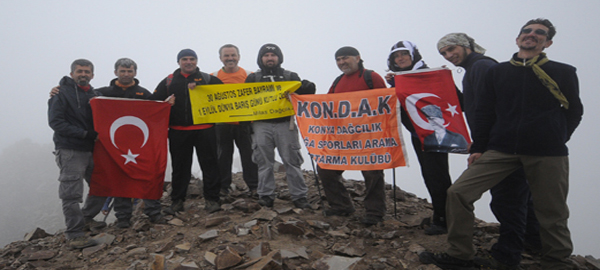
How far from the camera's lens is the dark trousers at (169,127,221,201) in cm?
649

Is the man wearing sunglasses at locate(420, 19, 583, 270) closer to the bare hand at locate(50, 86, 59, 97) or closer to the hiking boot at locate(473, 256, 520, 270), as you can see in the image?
the hiking boot at locate(473, 256, 520, 270)

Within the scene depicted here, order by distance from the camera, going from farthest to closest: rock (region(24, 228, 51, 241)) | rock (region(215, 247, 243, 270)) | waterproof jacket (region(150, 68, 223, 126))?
rock (region(24, 228, 51, 241)) < waterproof jacket (region(150, 68, 223, 126)) < rock (region(215, 247, 243, 270))

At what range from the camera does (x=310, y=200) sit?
727cm

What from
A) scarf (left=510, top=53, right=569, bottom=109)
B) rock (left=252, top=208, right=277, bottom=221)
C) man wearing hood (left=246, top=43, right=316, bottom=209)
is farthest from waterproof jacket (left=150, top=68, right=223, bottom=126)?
scarf (left=510, top=53, right=569, bottom=109)

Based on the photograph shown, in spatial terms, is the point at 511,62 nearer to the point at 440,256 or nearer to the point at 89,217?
the point at 440,256

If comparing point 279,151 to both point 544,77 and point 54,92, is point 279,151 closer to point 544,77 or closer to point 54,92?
point 54,92

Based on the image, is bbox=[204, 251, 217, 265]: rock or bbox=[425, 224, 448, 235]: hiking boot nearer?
bbox=[204, 251, 217, 265]: rock

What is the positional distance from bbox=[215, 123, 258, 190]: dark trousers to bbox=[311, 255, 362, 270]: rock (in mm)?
3711

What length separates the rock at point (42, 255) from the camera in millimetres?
5398

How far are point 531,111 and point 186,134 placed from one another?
5422 millimetres

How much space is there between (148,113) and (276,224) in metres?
3.16

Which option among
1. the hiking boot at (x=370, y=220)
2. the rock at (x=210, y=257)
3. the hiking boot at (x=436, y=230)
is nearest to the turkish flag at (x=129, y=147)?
the rock at (x=210, y=257)

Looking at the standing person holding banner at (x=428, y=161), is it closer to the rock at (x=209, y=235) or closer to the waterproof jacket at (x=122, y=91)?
the rock at (x=209, y=235)

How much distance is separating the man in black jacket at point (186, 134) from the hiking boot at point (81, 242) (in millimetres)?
1331
